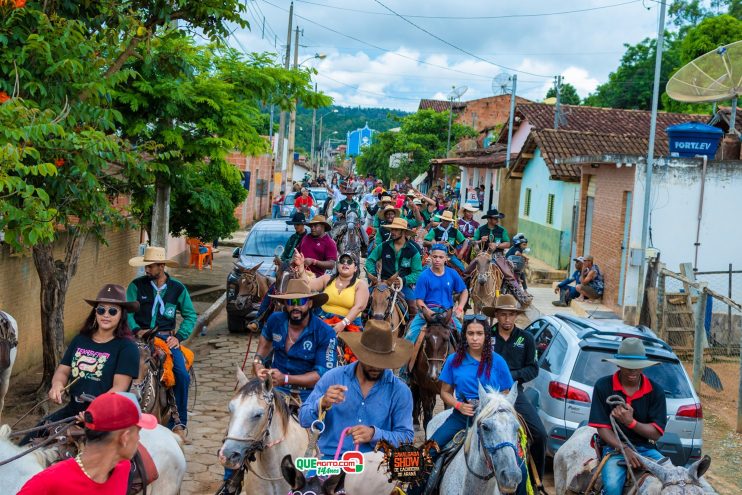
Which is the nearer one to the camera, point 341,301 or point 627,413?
point 627,413

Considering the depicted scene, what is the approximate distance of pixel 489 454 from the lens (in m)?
5.51

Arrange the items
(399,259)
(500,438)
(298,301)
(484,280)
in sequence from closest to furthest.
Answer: (500,438) < (298,301) < (399,259) < (484,280)

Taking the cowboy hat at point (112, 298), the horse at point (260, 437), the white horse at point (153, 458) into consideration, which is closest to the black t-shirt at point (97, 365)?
the cowboy hat at point (112, 298)

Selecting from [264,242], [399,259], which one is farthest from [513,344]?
[264,242]

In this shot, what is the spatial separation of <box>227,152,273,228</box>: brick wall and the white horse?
31531 millimetres

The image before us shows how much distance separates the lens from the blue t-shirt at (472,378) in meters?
7.08

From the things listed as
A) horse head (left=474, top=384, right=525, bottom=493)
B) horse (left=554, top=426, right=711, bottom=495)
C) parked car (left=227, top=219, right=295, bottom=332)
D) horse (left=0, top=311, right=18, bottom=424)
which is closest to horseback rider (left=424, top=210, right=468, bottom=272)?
parked car (left=227, top=219, right=295, bottom=332)

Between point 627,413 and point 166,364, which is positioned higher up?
point 627,413

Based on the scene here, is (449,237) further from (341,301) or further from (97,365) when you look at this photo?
(97,365)

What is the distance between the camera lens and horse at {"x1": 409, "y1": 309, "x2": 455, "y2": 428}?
1015 cm

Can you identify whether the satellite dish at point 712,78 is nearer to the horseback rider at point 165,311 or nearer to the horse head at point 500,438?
the horseback rider at point 165,311

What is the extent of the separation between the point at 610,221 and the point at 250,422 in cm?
1722

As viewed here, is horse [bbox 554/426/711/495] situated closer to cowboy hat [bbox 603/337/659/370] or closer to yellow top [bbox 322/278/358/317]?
cowboy hat [bbox 603/337/659/370]

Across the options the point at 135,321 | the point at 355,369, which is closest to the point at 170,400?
the point at 135,321
